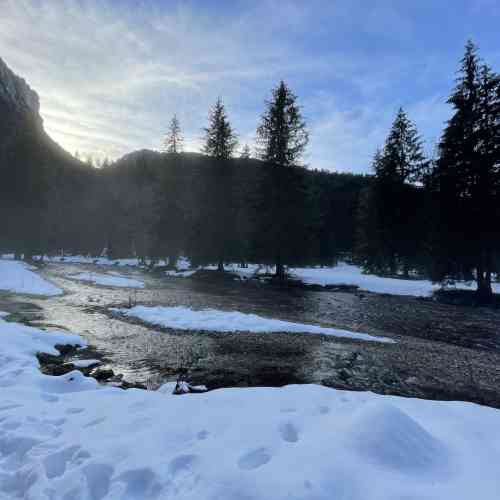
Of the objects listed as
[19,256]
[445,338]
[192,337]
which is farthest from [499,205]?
[19,256]

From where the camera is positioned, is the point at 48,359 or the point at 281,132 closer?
the point at 48,359

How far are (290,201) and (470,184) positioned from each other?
12.4 metres

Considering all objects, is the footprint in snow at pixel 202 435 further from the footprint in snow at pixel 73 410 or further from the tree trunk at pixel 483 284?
the tree trunk at pixel 483 284

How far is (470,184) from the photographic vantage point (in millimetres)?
17953

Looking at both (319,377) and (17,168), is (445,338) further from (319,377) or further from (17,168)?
(17,168)

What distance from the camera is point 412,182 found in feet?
99.0

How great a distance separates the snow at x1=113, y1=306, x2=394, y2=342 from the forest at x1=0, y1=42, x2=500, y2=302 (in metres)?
12.1

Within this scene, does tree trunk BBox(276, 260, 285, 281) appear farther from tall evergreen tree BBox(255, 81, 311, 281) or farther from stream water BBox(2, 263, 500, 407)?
stream water BBox(2, 263, 500, 407)

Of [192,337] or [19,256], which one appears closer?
[192,337]

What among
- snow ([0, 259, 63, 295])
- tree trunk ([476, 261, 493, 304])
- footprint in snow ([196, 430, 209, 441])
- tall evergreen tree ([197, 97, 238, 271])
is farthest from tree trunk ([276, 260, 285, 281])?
footprint in snow ([196, 430, 209, 441])

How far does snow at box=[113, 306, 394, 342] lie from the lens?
1003 cm

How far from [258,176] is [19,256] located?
130ft

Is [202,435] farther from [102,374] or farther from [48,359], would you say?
[48,359]

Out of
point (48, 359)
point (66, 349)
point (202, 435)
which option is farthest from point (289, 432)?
point (66, 349)
